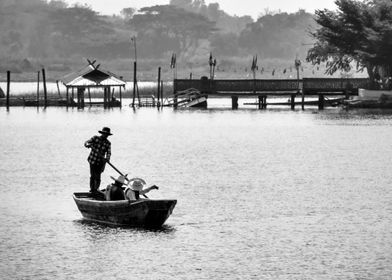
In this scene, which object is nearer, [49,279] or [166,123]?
[49,279]

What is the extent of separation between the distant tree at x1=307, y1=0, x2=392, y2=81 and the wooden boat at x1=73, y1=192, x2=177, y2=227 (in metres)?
83.2

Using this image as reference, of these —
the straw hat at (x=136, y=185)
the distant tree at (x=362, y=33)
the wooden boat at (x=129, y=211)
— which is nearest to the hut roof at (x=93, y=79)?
the distant tree at (x=362, y=33)

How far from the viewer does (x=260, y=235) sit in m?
34.9

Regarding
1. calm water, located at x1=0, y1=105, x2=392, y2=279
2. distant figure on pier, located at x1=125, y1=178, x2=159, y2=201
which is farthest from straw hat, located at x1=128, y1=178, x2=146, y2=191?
calm water, located at x1=0, y1=105, x2=392, y2=279

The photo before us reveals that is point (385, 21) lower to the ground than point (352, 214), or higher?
higher

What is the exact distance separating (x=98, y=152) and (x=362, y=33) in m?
86.4

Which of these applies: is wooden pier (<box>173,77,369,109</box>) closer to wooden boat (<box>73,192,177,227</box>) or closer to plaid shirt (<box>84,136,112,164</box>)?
plaid shirt (<box>84,136,112,164</box>)

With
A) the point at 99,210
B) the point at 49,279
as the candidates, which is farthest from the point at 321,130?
the point at 49,279

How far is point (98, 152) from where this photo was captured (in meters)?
35.9

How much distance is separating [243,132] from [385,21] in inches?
1379

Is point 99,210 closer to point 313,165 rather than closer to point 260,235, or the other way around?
point 260,235

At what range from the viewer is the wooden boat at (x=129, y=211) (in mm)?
33500

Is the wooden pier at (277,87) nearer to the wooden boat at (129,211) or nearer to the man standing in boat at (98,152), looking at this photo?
the man standing in boat at (98,152)

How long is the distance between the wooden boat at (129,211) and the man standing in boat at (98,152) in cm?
71
